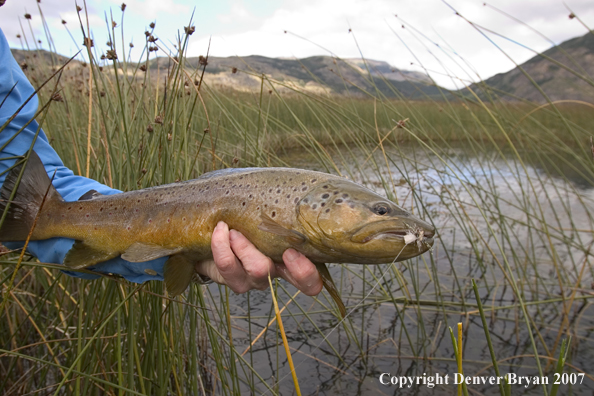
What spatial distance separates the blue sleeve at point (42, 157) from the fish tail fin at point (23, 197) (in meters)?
0.07

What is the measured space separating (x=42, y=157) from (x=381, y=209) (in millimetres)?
1821

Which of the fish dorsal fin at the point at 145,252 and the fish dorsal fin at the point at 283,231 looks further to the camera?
the fish dorsal fin at the point at 145,252

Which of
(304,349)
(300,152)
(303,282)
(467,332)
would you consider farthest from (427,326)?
(300,152)

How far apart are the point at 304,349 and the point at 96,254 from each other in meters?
2.88

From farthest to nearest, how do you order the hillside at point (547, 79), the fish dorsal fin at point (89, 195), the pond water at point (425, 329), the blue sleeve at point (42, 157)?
the hillside at point (547, 79)
the pond water at point (425, 329)
the fish dorsal fin at point (89, 195)
the blue sleeve at point (42, 157)

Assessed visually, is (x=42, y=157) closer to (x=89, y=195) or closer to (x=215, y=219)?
(x=89, y=195)

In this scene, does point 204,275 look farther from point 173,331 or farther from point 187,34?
point 187,34

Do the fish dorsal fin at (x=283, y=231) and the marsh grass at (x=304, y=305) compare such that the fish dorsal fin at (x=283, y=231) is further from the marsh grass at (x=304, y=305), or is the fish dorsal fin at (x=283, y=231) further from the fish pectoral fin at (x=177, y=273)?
the marsh grass at (x=304, y=305)

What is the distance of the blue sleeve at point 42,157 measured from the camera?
6.94 feet

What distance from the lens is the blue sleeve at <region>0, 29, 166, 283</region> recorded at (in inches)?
83.3

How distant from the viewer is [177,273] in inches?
82.6

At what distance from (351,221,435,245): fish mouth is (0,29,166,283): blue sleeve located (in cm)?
107

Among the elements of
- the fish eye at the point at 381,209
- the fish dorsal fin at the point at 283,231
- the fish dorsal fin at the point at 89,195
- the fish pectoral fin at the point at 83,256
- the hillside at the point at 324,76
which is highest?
the hillside at the point at 324,76

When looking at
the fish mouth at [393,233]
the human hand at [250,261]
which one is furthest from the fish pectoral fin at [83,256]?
the fish mouth at [393,233]
